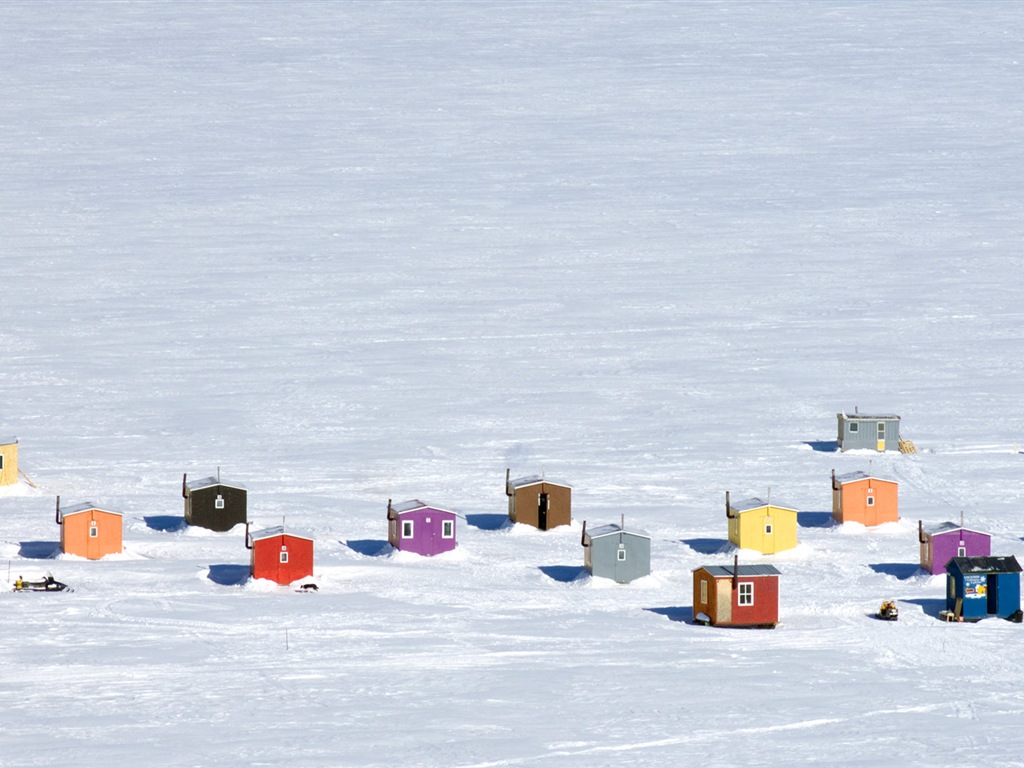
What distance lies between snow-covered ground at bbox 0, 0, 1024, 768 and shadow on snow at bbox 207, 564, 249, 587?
0.08 metres

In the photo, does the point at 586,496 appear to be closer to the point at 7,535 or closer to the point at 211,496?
the point at 211,496

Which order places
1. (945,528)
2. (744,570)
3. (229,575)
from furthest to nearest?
(945,528) → (229,575) → (744,570)

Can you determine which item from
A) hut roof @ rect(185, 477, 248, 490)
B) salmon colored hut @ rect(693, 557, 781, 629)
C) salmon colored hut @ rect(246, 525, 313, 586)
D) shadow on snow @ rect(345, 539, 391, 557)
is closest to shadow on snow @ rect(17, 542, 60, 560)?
hut roof @ rect(185, 477, 248, 490)

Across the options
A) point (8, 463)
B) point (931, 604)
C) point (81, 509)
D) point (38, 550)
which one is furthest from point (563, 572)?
point (8, 463)

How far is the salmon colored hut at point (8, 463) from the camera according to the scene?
42.5 m

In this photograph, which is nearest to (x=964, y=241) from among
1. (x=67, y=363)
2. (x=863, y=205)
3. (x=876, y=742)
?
(x=863, y=205)

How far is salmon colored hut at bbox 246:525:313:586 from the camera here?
35625 millimetres

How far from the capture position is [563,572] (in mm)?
37188

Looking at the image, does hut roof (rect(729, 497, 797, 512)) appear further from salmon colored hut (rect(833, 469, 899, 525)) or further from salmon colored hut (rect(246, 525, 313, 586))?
salmon colored hut (rect(246, 525, 313, 586))

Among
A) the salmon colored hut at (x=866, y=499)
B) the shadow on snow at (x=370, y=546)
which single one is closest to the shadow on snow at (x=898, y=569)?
the salmon colored hut at (x=866, y=499)

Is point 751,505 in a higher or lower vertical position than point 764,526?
higher

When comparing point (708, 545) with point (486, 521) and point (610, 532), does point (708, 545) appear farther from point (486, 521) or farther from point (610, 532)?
point (486, 521)

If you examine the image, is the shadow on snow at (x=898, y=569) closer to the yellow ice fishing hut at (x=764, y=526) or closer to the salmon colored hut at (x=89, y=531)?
the yellow ice fishing hut at (x=764, y=526)

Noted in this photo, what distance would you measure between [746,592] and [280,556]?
310 inches
